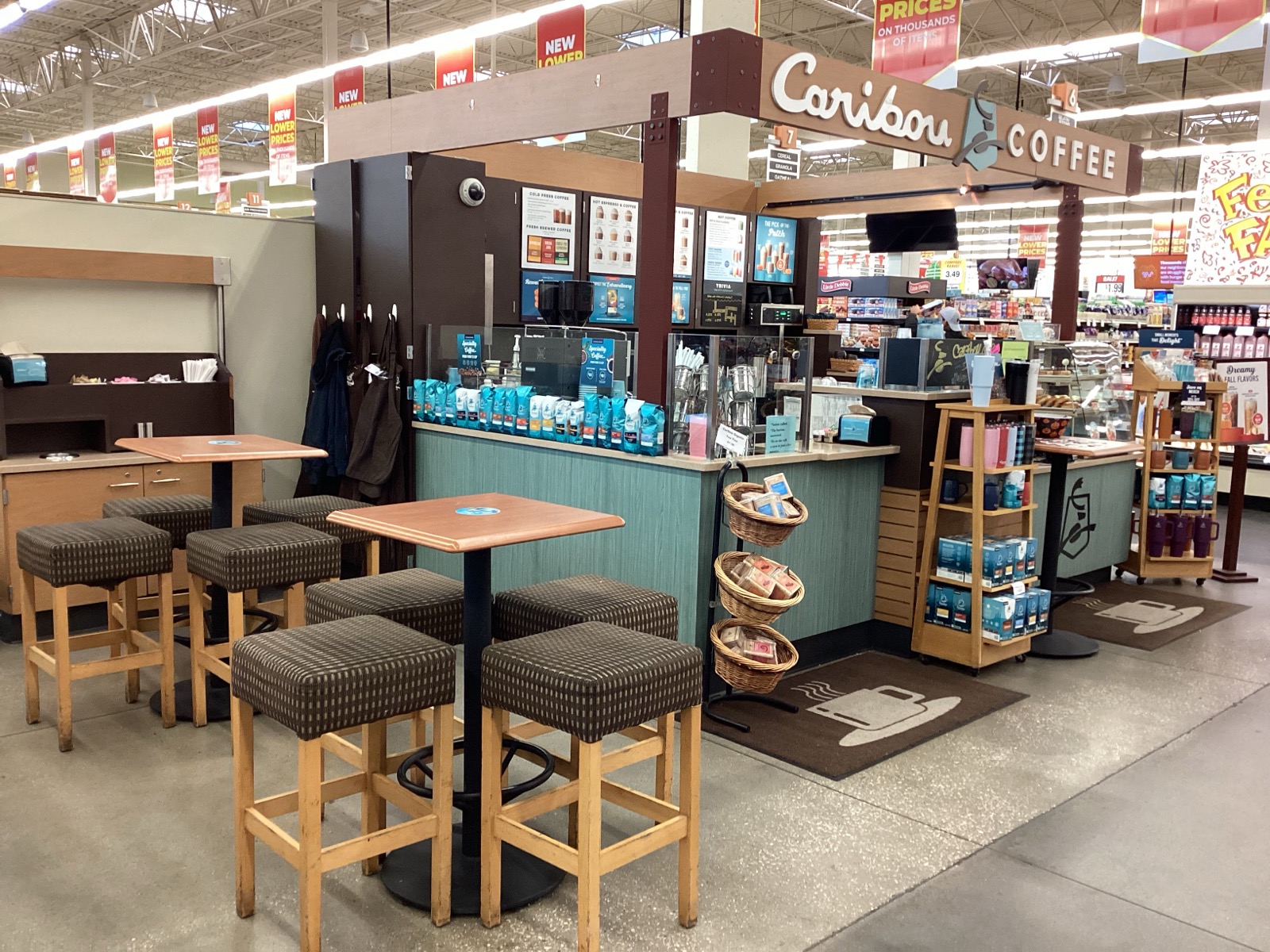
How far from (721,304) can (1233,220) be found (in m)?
5.74

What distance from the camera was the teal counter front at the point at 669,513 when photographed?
4.25 metres

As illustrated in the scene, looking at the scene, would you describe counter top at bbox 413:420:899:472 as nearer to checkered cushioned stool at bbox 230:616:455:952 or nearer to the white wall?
the white wall

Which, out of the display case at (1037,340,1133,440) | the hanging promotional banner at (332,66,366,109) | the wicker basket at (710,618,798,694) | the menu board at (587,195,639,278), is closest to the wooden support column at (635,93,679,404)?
the wicker basket at (710,618,798,694)

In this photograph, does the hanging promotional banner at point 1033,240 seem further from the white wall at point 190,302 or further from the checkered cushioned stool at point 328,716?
the checkered cushioned stool at point 328,716

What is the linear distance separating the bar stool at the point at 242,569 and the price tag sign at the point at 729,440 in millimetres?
1548

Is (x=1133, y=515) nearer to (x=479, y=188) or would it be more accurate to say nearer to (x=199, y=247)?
(x=479, y=188)

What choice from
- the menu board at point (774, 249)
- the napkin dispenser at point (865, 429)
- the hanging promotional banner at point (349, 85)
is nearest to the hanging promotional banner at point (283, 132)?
the hanging promotional banner at point (349, 85)

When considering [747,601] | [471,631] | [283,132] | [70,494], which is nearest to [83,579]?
[70,494]

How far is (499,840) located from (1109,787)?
2.25 m

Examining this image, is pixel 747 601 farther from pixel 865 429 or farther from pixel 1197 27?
pixel 1197 27

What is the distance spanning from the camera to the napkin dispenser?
4.97 meters

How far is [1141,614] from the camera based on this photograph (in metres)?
6.05

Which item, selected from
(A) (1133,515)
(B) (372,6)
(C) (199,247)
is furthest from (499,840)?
(B) (372,6)

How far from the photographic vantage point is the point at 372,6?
15.3m
